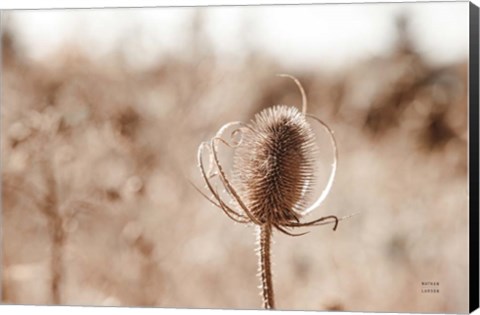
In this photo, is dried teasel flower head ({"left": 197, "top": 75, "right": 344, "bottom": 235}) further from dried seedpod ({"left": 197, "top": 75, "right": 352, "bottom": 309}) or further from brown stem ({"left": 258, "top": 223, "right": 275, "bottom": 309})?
brown stem ({"left": 258, "top": 223, "right": 275, "bottom": 309})

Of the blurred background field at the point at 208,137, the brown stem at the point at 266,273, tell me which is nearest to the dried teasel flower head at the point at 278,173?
the brown stem at the point at 266,273

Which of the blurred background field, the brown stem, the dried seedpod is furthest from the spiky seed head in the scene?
the blurred background field

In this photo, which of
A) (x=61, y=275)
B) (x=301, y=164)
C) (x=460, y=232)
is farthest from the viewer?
(x=61, y=275)

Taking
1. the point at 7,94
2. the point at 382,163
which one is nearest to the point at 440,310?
the point at 382,163

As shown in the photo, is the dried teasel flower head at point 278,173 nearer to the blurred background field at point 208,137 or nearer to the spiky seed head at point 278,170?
the spiky seed head at point 278,170

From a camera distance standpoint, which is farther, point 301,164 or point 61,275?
point 61,275

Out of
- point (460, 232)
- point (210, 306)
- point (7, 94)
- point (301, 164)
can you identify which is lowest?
point (210, 306)

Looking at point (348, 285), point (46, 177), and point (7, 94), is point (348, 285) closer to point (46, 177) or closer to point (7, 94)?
point (46, 177)
